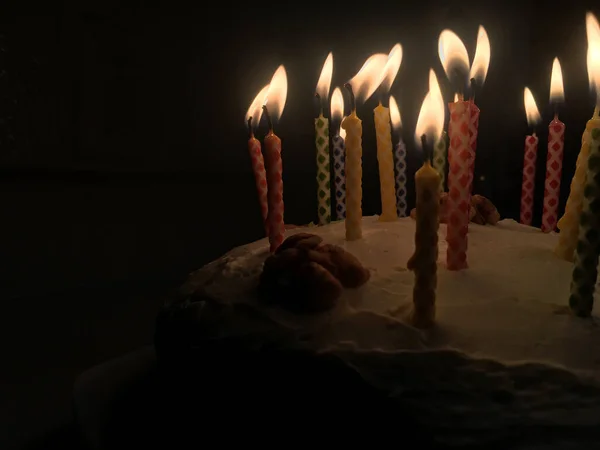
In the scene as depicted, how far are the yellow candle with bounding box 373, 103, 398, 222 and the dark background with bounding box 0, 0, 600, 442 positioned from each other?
3.45ft

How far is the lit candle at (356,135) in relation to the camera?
1369 millimetres

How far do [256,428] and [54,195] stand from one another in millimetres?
1581

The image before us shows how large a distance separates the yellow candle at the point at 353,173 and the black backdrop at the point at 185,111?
1182mm

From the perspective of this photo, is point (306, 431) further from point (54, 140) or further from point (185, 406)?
point (54, 140)

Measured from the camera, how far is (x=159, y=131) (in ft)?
7.72

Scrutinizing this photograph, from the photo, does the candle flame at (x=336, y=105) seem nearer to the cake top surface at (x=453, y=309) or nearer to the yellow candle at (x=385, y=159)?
the yellow candle at (x=385, y=159)

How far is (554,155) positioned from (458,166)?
1.54 ft

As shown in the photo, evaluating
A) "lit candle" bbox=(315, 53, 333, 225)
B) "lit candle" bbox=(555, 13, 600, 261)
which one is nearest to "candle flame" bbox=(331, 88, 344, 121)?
"lit candle" bbox=(315, 53, 333, 225)

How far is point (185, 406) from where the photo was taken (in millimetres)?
1174

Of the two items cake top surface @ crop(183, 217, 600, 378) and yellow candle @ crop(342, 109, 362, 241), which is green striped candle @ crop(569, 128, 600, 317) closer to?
cake top surface @ crop(183, 217, 600, 378)

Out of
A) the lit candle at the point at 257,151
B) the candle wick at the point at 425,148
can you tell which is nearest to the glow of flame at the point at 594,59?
the candle wick at the point at 425,148

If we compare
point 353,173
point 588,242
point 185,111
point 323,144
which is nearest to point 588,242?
point 588,242

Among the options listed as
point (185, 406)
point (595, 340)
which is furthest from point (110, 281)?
point (595, 340)

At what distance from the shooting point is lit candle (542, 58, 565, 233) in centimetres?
148
